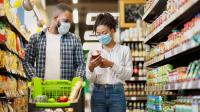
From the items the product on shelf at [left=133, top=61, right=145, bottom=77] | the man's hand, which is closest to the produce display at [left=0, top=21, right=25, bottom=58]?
the man's hand

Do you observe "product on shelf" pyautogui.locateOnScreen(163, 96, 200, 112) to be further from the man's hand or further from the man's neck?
the man's neck

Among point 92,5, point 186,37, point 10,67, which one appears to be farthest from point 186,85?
point 92,5

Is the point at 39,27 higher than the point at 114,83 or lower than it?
higher

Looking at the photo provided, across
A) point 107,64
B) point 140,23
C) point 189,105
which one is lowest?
point 189,105

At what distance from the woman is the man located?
19 cm

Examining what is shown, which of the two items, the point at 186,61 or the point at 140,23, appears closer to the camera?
the point at 186,61

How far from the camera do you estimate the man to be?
4078 millimetres

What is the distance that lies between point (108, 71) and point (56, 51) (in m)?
0.57

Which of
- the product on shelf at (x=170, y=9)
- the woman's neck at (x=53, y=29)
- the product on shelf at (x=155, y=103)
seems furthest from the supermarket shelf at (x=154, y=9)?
the woman's neck at (x=53, y=29)

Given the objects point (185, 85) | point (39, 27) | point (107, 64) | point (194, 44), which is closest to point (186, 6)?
point (194, 44)

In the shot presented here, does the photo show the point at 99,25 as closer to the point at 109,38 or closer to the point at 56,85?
the point at 109,38

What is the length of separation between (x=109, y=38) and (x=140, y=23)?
182 inches

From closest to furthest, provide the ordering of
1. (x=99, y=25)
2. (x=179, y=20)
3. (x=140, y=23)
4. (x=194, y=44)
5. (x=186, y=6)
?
(x=194, y=44) < (x=186, y=6) < (x=99, y=25) < (x=179, y=20) < (x=140, y=23)

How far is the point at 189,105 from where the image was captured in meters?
3.30
